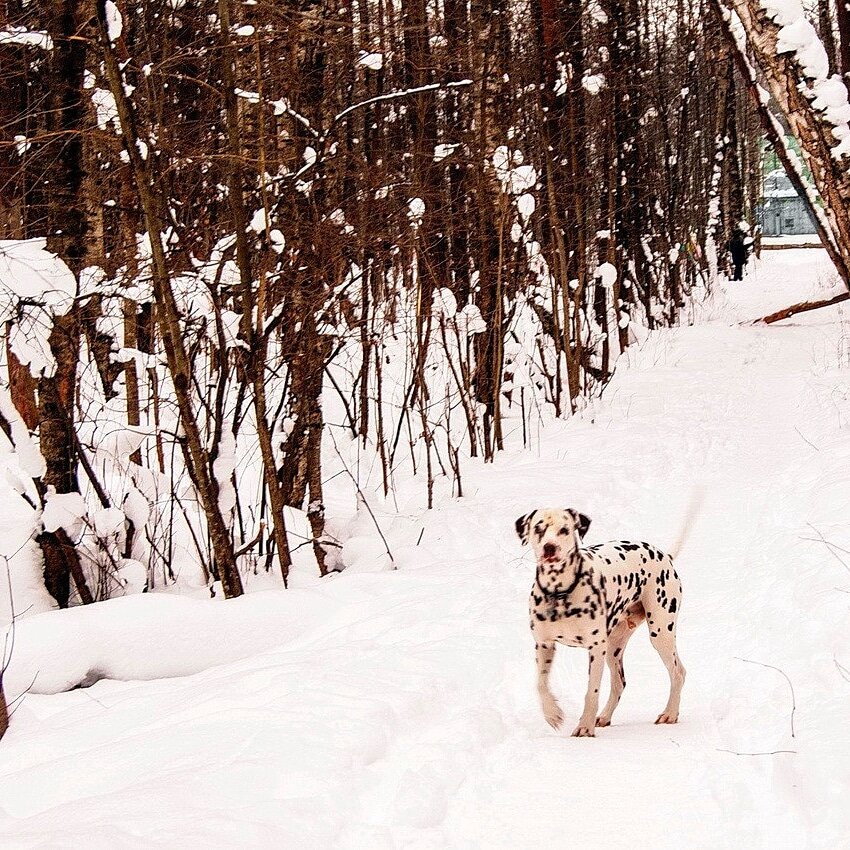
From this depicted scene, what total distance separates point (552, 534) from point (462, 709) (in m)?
1.11

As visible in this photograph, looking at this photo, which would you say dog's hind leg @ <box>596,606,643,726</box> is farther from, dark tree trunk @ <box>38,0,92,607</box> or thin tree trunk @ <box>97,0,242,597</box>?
dark tree trunk @ <box>38,0,92,607</box>

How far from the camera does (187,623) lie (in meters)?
6.59

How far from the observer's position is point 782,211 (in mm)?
67688

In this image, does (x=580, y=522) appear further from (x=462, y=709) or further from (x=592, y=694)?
(x=462, y=709)

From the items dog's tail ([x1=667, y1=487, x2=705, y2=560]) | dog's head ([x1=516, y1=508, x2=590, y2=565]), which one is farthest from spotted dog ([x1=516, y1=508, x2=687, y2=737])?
dog's tail ([x1=667, y1=487, x2=705, y2=560])

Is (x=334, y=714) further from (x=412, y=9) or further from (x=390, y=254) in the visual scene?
(x=412, y=9)

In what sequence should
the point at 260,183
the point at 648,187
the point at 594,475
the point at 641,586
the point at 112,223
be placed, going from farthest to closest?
the point at 648,187 → the point at 112,223 → the point at 594,475 → the point at 260,183 → the point at 641,586

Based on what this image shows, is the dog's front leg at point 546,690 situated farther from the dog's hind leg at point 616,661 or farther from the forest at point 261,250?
the forest at point 261,250

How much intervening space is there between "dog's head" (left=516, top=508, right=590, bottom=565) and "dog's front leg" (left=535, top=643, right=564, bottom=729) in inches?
17.2

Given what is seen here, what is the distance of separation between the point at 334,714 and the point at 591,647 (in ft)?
4.17

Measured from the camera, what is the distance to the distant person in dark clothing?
31.3 m

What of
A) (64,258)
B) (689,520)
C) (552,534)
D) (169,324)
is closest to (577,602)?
(552,534)

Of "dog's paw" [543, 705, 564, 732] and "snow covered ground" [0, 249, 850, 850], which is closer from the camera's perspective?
"snow covered ground" [0, 249, 850, 850]

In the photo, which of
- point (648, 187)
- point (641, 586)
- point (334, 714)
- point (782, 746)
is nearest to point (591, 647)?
point (641, 586)
